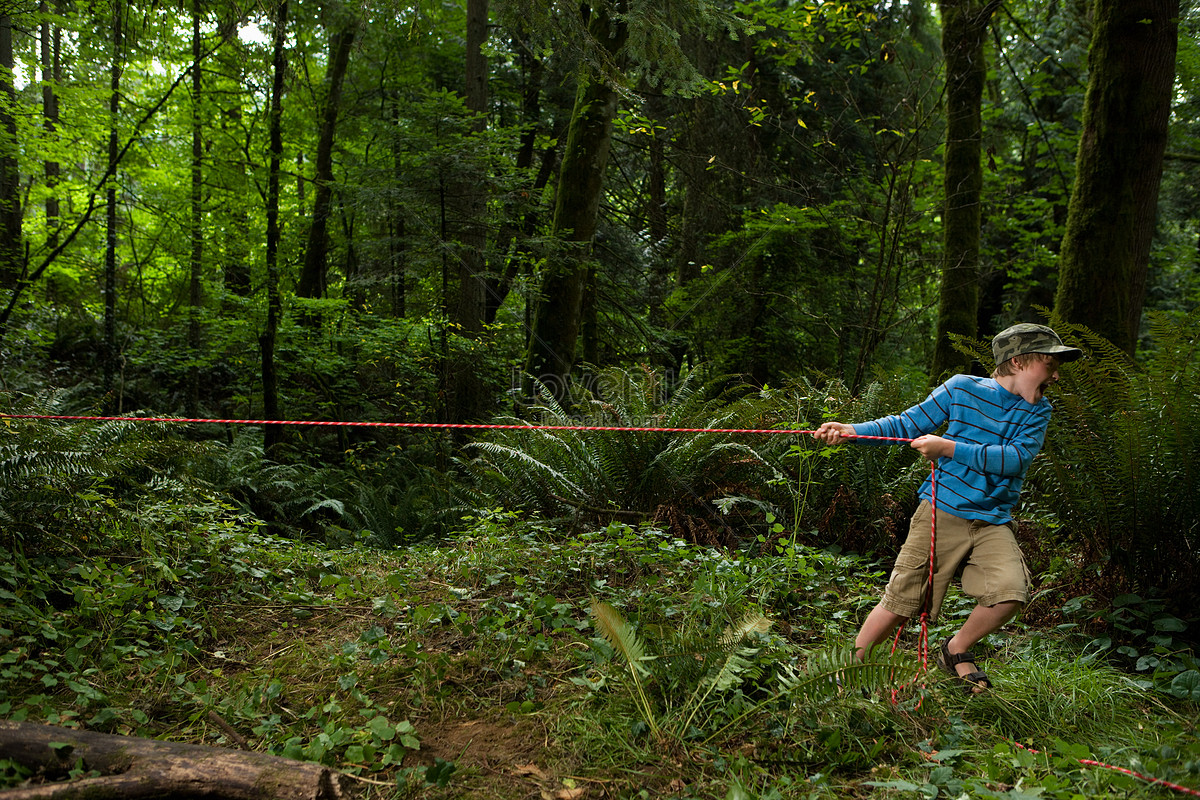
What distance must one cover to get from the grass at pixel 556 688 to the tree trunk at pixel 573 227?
4.21 metres

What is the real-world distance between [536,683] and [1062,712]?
2.08 metres

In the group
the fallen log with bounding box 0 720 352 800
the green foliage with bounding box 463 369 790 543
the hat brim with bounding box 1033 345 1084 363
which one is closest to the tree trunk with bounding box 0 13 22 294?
the green foliage with bounding box 463 369 790 543

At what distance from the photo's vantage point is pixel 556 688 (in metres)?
2.95

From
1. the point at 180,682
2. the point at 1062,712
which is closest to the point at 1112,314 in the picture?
the point at 1062,712

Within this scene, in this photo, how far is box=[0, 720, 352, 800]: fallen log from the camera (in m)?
2.08

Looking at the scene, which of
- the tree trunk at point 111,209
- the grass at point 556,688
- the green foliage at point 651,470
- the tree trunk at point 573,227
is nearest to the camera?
the grass at point 556,688

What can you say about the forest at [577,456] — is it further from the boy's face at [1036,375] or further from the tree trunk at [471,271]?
the boy's face at [1036,375]

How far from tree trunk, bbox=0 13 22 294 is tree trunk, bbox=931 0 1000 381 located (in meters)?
11.2

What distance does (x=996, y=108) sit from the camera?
36.2ft

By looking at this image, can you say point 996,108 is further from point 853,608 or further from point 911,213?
point 853,608

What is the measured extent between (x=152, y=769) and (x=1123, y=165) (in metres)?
6.43

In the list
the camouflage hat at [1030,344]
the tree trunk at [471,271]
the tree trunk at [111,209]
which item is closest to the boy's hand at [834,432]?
the camouflage hat at [1030,344]

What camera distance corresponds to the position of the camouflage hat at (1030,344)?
2.88 m

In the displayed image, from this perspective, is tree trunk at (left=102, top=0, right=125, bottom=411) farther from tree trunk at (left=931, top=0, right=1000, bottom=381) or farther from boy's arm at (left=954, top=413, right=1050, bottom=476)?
tree trunk at (left=931, top=0, right=1000, bottom=381)
